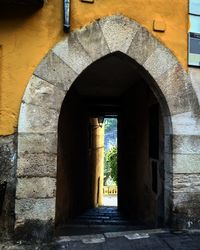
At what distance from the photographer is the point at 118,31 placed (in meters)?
3.76

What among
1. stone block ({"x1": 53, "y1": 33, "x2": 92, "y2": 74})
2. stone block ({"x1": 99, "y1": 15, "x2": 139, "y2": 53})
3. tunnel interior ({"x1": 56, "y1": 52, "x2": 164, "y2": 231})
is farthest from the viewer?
tunnel interior ({"x1": 56, "y1": 52, "x2": 164, "y2": 231})

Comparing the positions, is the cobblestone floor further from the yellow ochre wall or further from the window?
the window

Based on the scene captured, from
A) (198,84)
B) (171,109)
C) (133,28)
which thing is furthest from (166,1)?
(171,109)

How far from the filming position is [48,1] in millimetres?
3607

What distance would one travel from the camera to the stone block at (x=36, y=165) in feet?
11.1

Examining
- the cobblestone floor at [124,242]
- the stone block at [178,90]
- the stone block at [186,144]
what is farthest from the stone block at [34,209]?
the stone block at [178,90]

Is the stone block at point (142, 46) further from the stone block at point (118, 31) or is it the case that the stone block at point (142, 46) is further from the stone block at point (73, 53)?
the stone block at point (73, 53)

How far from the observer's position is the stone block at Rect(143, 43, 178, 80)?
3.83 meters

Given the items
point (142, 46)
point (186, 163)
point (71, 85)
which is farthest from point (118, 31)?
point (186, 163)

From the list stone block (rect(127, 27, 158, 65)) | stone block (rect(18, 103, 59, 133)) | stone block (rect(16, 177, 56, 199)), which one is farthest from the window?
stone block (rect(16, 177, 56, 199))

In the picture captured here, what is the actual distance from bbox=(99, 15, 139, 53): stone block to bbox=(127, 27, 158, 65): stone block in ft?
0.17

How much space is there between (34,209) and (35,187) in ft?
0.73

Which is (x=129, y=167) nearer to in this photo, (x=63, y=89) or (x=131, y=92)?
(x=131, y=92)

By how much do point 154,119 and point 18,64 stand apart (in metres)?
2.37
